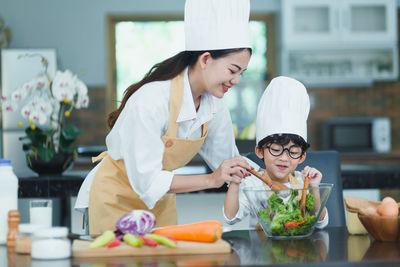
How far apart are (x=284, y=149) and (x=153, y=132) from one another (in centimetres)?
40

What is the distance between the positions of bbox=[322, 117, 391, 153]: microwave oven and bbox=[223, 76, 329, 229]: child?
13.6 feet

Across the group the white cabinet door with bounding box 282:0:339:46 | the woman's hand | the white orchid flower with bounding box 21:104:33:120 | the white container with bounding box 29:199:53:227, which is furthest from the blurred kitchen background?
the white container with bounding box 29:199:53:227

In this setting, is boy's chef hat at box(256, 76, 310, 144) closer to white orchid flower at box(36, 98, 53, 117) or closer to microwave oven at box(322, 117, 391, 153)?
white orchid flower at box(36, 98, 53, 117)

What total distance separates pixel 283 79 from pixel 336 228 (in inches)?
18.3

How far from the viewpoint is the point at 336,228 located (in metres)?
1.71

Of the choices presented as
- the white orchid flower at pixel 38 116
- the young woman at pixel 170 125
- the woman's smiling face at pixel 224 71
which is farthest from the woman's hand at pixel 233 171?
the white orchid flower at pixel 38 116

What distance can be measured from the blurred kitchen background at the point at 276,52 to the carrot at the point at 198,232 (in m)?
4.44

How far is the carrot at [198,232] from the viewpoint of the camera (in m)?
1.36

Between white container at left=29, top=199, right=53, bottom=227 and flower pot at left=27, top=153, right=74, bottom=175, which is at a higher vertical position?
flower pot at left=27, top=153, right=74, bottom=175

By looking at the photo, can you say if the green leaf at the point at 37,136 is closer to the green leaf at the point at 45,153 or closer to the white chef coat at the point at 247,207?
the green leaf at the point at 45,153

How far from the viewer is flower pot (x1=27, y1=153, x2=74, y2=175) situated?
2.79 meters

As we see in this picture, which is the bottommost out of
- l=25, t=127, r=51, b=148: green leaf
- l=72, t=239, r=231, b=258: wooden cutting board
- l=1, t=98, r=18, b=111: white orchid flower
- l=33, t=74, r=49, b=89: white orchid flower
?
l=72, t=239, r=231, b=258: wooden cutting board

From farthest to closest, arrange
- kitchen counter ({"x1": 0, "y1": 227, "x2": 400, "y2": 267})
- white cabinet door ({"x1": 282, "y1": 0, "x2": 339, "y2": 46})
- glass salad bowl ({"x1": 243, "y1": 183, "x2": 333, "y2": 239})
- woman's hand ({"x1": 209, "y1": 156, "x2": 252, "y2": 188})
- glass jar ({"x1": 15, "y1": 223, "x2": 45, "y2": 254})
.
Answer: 1. white cabinet door ({"x1": 282, "y1": 0, "x2": 339, "y2": 46})
2. woman's hand ({"x1": 209, "y1": 156, "x2": 252, "y2": 188})
3. glass salad bowl ({"x1": 243, "y1": 183, "x2": 333, "y2": 239})
4. glass jar ({"x1": 15, "y1": 223, "x2": 45, "y2": 254})
5. kitchen counter ({"x1": 0, "y1": 227, "x2": 400, "y2": 267})

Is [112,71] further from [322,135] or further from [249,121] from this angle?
[322,135]
